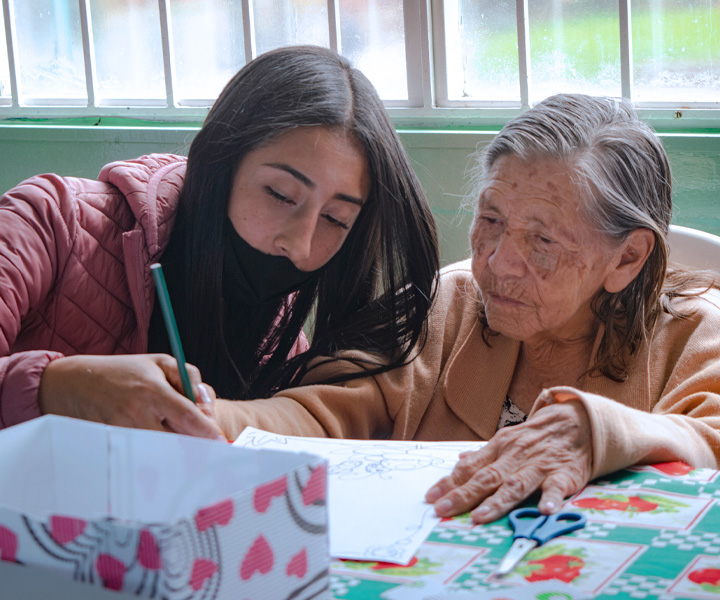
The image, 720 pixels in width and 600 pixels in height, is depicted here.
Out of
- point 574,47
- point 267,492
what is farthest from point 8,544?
point 574,47

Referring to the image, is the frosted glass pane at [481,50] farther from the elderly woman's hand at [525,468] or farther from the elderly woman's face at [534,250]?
the elderly woman's hand at [525,468]

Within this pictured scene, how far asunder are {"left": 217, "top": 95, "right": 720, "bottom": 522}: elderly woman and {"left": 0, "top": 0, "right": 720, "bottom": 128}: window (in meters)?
0.89

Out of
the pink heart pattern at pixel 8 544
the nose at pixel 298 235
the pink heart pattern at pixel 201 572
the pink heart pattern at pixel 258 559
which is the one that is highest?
the nose at pixel 298 235

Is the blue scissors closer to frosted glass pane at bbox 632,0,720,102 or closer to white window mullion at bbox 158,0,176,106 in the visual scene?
frosted glass pane at bbox 632,0,720,102

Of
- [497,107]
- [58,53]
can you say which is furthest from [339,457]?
[58,53]

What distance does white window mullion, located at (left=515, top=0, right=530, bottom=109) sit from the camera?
7.64ft

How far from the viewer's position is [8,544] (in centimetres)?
50

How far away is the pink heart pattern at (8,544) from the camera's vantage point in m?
0.50

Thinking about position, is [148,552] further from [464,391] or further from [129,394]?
[464,391]

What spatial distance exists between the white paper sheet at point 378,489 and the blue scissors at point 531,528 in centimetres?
8

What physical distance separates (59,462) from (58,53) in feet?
10.4

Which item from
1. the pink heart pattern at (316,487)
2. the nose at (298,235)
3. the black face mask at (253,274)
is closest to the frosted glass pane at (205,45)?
the black face mask at (253,274)

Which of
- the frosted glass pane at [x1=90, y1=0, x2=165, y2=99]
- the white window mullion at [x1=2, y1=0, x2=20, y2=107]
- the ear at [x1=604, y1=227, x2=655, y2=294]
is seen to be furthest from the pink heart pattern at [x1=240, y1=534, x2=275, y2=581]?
the white window mullion at [x1=2, y1=0, x2=20, y2=107]

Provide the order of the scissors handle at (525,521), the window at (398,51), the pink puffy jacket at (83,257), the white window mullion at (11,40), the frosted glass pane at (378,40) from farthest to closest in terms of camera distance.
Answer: the white window mullion at (11,40) → the frosted glass pane at (378,40) → the window at (398,51) → the pink puffy jacket at (83,257) → the scissors handle at (525,521)
